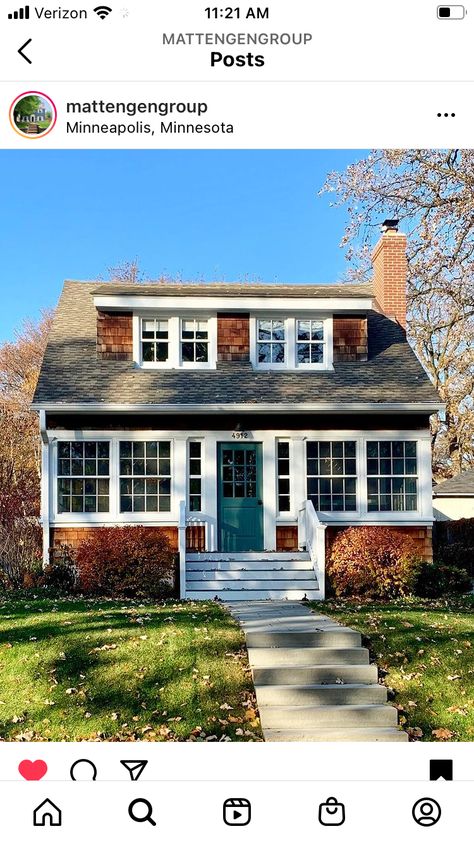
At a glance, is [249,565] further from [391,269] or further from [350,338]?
[391,269]

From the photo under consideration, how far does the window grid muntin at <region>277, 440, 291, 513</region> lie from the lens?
13.3 meters

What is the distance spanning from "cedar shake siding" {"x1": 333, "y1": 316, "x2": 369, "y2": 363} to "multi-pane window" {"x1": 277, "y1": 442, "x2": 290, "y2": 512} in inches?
88.7

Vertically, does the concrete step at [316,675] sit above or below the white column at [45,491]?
below

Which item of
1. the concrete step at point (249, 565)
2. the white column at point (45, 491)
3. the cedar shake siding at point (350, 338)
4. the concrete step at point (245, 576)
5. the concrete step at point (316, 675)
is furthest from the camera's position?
the cedar shake siding at point (350, 338)

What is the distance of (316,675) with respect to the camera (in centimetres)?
670

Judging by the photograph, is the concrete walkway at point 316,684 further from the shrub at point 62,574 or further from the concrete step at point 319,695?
the shrub at point 62,574

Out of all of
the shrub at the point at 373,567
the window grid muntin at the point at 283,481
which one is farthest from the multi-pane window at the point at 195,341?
the shrub at the point at 373,567

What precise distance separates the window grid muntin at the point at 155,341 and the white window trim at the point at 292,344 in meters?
1.49
